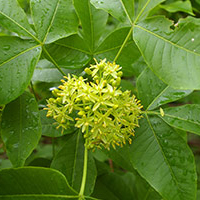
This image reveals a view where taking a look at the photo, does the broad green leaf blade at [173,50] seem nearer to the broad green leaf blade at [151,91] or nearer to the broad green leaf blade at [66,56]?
the broad green leaf blade at [151,91]

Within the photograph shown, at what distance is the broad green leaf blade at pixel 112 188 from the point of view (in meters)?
2.40

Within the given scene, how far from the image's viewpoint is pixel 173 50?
157 centimetres

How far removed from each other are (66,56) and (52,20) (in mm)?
272

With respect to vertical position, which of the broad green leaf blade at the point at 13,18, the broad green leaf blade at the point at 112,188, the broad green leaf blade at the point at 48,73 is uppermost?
the broad green leaf blade at the point at 13,18

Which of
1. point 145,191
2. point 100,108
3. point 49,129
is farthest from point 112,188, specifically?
point 100,108

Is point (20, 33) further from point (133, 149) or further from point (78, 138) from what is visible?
point (133, 149)

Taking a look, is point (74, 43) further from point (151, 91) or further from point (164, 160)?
point (164, 160)

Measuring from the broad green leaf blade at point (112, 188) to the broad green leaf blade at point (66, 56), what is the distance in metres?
1.11

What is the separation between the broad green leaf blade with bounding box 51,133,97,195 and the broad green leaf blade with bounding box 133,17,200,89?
842mm

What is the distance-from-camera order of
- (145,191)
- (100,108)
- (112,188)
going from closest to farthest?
(100,108)
(145,191)
(112,188)

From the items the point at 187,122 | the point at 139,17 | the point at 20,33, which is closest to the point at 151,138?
the point at 187,122

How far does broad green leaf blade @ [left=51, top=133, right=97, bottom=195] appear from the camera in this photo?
1.88 metres

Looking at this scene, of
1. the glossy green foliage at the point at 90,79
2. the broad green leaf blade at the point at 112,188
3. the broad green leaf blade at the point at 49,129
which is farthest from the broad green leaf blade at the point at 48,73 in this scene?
the broad green leaf blade at the point at 112,188

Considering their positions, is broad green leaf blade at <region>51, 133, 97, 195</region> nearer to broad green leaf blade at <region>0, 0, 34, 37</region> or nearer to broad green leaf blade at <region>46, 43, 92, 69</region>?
broad green leaf blade at <region>46, 43, 92, 69</region>
